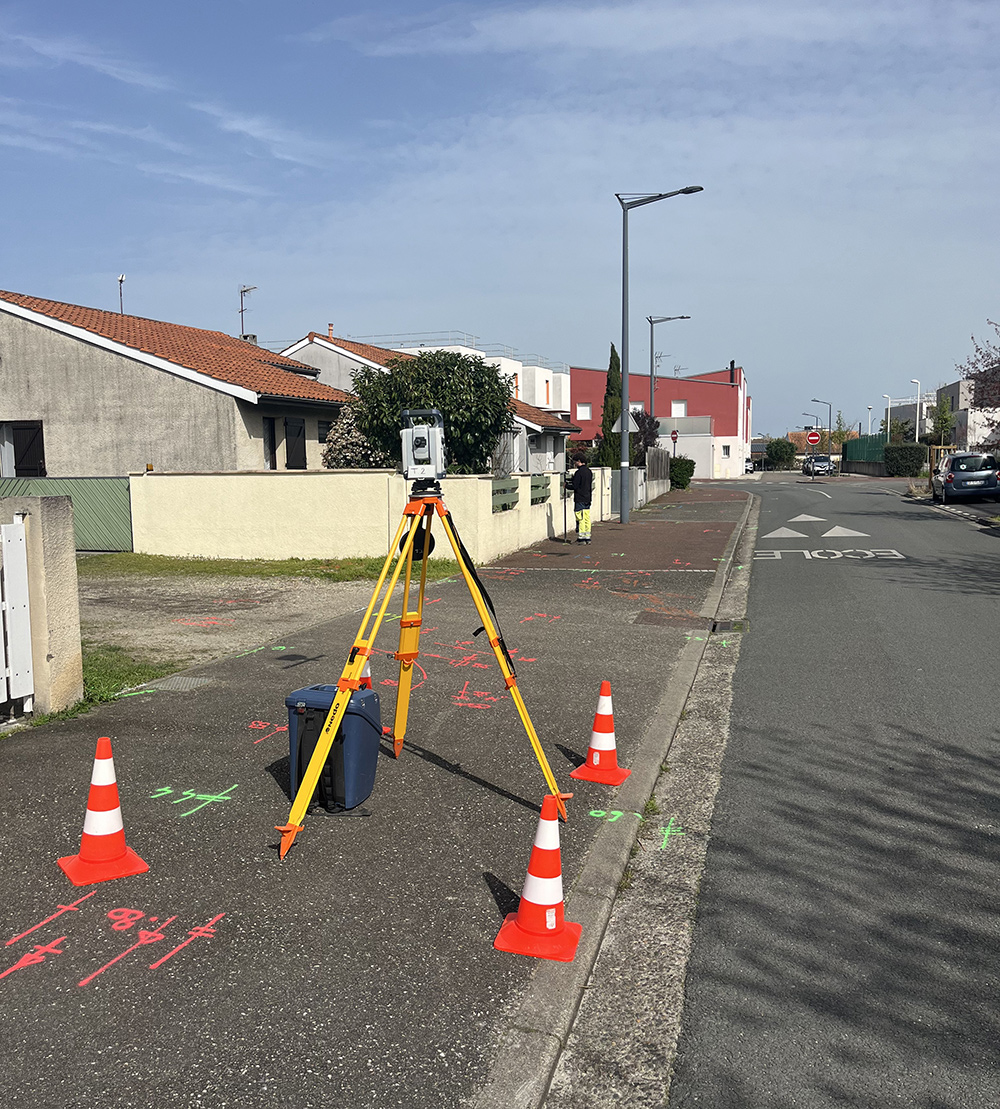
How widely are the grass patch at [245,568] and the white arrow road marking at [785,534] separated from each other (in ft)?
28.0

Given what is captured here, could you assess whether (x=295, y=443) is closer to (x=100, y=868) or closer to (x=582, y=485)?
(x=582, y=485)

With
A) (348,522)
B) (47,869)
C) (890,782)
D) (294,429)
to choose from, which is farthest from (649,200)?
(47,869)

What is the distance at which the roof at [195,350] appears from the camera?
21.3m

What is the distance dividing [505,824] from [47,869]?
204 cm

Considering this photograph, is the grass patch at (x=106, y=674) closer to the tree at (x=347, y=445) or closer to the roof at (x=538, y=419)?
the tree at (x=347, y=445)

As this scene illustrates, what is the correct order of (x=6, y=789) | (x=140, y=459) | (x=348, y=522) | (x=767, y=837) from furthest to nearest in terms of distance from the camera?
(x=140, y=459), (x=348, y=522), (x=6, y=789), (x=767, y=837)

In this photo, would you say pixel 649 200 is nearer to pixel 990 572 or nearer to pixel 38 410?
pixel 990 572

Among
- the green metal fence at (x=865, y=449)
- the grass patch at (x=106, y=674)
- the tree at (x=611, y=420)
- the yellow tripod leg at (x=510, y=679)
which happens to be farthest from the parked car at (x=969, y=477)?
the green metal fence at (x=865, y=449)

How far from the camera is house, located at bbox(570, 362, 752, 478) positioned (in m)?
74.3

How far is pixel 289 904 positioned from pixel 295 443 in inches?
807

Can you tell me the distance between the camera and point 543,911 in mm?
3484

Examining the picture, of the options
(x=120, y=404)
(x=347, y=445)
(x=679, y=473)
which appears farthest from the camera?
(x=679, y=473)

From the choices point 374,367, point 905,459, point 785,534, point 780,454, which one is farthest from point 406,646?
point 780,454

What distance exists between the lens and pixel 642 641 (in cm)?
923
